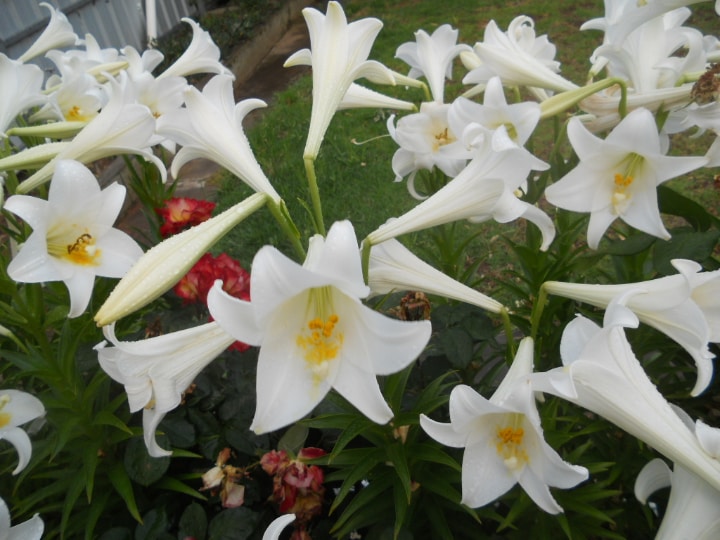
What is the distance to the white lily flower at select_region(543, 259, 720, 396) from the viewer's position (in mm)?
909

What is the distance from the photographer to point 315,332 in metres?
0.92

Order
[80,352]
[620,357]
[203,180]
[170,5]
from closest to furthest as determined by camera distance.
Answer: [620,357] → [80,352] → [203,180] → [170,5]

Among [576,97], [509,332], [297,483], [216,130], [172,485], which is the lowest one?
[172,485]

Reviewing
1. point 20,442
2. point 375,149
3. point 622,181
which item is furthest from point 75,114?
point 375,149

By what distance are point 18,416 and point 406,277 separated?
877mm

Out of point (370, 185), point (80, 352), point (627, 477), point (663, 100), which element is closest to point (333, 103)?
point (663, 100)

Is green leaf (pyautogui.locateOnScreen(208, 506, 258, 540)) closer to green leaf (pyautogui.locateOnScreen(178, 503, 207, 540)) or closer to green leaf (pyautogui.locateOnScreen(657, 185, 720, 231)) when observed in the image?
green leaf (pyautogui.locateOnScreen(178, 503, 207, 540))

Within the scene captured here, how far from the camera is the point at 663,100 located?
127 cm

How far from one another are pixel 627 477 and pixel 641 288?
653 millimetres

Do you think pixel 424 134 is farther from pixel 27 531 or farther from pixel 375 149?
pixel 375 149

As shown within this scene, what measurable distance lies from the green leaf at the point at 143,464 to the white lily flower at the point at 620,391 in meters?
0.95

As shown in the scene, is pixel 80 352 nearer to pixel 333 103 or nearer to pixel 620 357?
pixel 333 103

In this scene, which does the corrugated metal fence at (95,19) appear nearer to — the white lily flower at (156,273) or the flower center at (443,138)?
the flower center at (443,138)

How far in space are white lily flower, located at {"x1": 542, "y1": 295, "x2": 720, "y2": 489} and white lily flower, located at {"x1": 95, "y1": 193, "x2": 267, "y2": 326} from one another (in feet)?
1.78
